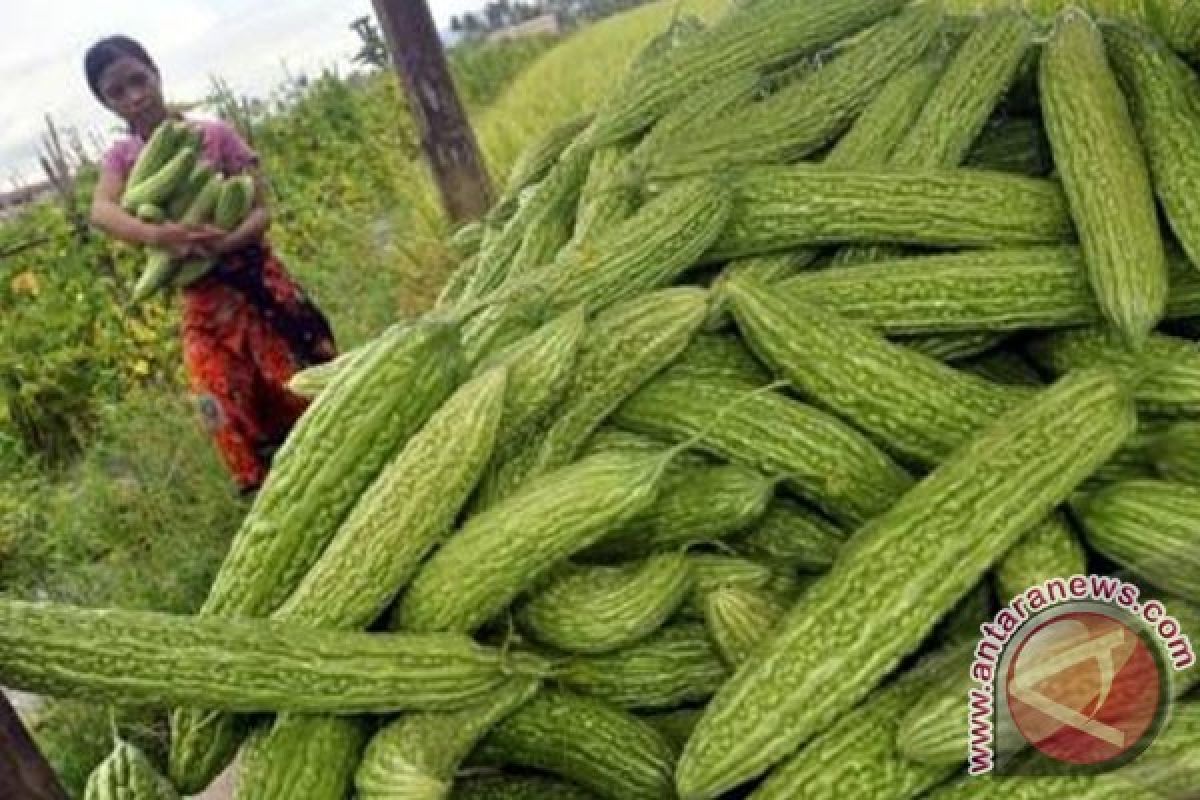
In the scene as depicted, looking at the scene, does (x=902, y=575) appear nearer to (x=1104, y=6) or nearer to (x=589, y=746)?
(x=589, y=746)

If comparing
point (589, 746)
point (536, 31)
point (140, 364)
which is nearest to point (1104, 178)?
point (589, 746)

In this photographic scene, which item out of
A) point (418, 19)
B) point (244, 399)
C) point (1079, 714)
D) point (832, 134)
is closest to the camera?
point (1079, 714)

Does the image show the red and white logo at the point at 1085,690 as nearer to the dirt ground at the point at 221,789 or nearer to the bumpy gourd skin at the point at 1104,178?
the bumpy gourd skin at the point at 1104,178

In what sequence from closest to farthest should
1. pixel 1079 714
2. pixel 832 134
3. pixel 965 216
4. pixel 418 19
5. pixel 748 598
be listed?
1. pixel 1079 714
2. pixel 748 598
3. pixel 965 216
4. pixel 832 134
5. pixel 418 19

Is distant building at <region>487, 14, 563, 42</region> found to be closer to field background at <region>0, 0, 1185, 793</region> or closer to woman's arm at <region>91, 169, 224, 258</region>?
field background at <region>0, 0, 1185, 793</region>

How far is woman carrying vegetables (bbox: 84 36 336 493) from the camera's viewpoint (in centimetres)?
500

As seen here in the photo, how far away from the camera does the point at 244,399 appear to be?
17.2ft

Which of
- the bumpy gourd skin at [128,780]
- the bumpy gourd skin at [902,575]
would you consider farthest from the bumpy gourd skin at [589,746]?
the bumpy gourd skin at [128,780]

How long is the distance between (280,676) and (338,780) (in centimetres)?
16

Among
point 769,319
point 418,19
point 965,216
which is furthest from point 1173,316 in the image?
point 418,19

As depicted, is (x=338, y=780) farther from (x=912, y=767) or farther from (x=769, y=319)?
(x=769, y=319)
